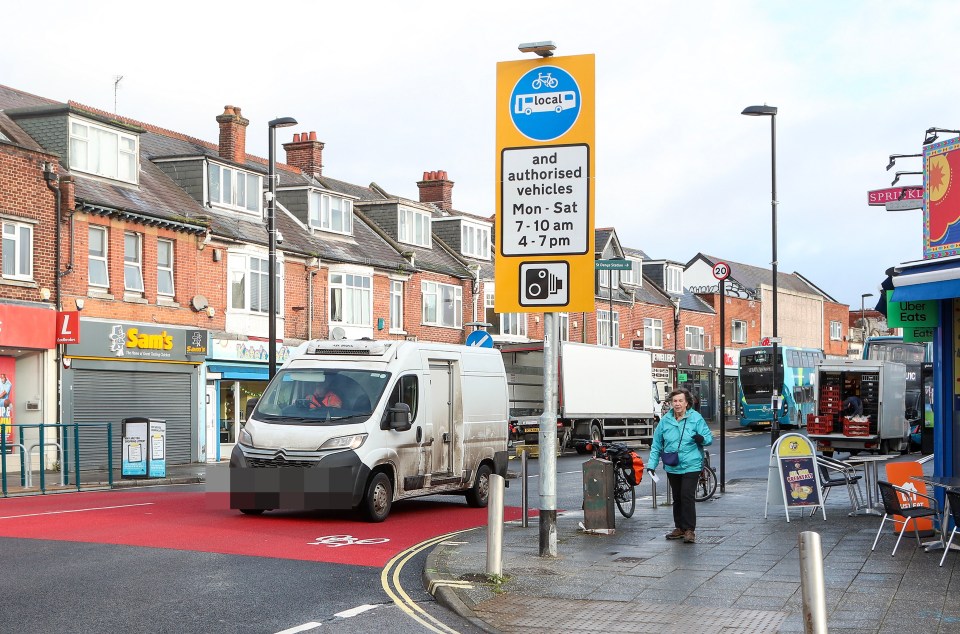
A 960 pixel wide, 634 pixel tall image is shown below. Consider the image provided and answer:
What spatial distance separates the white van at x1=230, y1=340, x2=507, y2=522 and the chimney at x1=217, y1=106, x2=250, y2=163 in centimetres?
2313

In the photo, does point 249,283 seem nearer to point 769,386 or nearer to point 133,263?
point 133,263

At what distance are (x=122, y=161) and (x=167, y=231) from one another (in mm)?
2281

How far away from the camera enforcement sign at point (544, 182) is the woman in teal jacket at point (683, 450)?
2484 millimetres

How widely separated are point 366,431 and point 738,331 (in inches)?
2343

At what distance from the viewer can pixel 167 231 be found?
31328mm

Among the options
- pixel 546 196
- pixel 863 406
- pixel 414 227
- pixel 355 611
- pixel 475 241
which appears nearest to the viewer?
pixel 355 611

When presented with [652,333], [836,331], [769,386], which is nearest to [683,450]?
[769,386]

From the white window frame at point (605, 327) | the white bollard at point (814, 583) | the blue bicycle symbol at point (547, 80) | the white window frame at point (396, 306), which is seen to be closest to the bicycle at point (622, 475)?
the blue bicycle symbol at point (547, 80)

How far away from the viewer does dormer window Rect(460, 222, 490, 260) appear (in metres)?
49.0

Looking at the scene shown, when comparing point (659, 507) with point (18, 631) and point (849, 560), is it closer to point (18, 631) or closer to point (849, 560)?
point (849, 560)

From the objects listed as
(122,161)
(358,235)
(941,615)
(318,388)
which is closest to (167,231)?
(122,161)

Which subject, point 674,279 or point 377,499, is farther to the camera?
point 674,279

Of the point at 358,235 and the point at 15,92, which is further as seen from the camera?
the point at 358,235

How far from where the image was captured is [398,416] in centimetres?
1514
